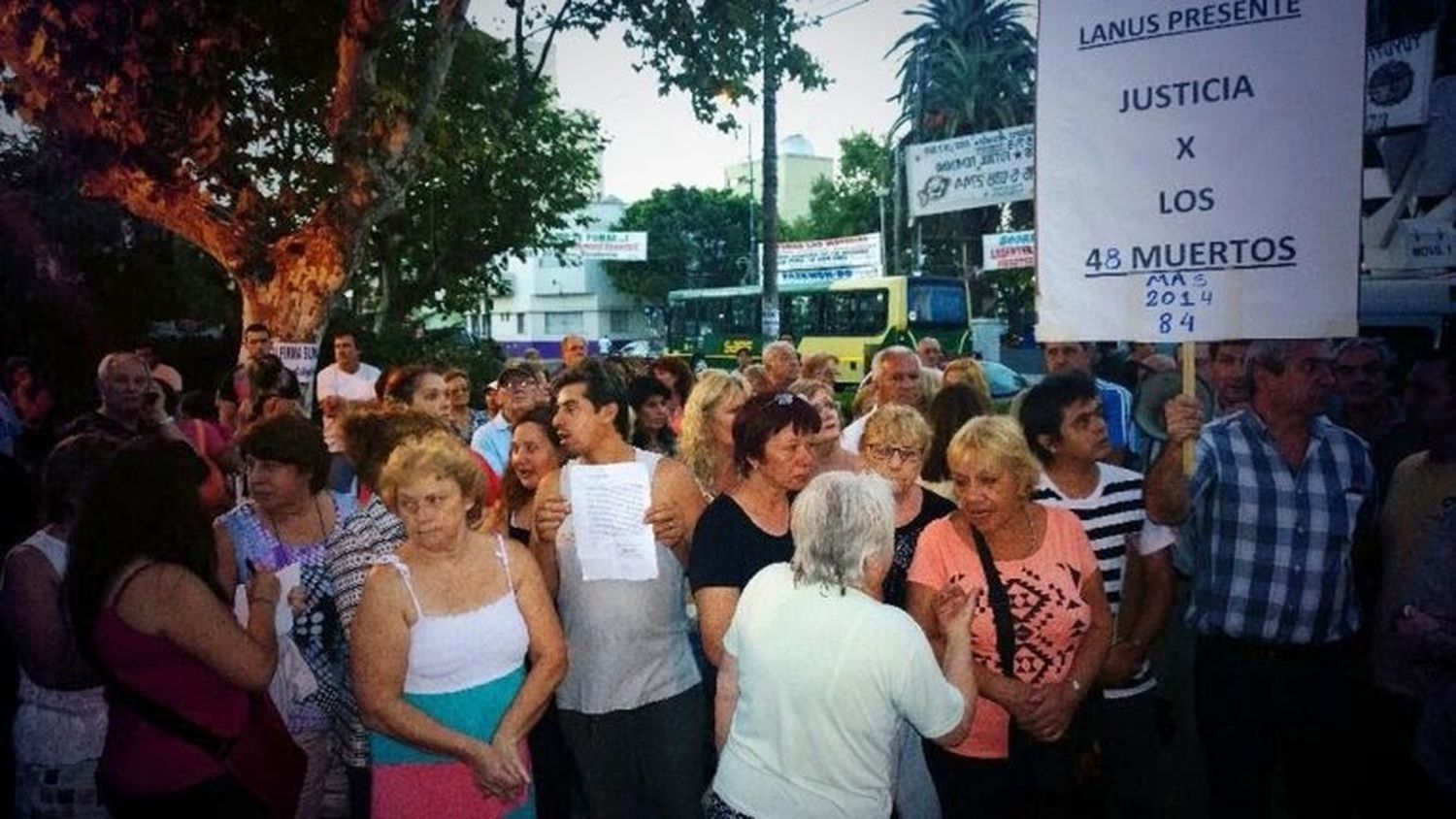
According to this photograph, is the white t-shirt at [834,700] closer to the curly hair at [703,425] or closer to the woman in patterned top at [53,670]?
the woman in patterned top at [53,670]

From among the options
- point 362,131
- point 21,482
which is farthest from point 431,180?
point 21,482

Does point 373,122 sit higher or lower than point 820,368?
higher

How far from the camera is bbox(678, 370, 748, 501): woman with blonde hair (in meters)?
4.99

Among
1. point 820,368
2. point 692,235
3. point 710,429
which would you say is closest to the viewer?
point 710,429

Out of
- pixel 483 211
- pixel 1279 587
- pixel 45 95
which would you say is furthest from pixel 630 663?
pixel 483 211

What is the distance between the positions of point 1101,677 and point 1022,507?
73cm

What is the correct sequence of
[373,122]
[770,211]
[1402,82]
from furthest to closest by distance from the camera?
1. [770,211]
2. [1402,82]
3. [373,122]

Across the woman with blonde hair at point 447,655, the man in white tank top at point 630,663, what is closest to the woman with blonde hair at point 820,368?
the man in white tank top at point 630,663

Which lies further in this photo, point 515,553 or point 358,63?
point 358,63

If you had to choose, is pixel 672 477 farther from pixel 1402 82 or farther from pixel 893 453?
pixel 1402 82

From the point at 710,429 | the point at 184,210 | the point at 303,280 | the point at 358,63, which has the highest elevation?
the point at 358,63

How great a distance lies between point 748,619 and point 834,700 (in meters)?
0.34

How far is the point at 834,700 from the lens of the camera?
2.60 meters

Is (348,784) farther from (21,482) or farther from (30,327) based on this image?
(30,327)
